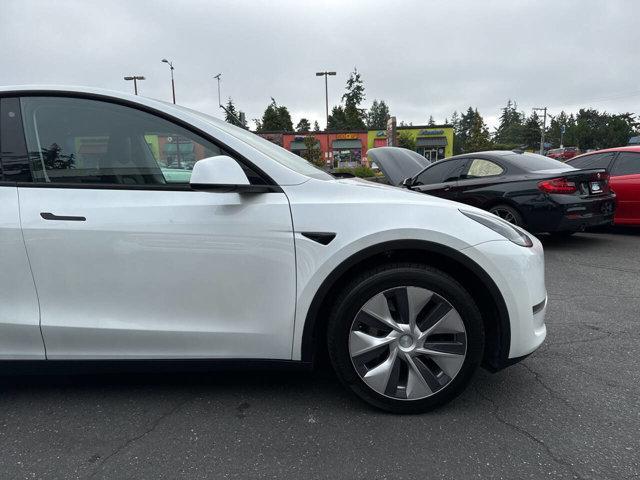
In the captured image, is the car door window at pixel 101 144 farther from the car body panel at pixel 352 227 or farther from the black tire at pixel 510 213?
the black tire at pixel 510 213

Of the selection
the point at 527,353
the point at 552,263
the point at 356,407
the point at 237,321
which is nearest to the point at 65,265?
the point at 237,321

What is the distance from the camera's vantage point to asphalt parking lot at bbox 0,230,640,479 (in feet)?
6.37

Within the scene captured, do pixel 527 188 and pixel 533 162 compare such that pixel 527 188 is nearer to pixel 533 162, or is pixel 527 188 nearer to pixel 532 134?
pixel 533 162

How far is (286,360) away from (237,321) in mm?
312

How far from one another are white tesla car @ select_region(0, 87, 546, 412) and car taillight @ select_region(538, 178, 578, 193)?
4075mm

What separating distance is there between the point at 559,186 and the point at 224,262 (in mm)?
5184

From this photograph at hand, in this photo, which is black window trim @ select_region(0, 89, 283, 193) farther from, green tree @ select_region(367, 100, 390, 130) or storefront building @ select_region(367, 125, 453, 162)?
green tree @ select_region(367, 100, 390, 130)

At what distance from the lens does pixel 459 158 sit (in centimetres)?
709

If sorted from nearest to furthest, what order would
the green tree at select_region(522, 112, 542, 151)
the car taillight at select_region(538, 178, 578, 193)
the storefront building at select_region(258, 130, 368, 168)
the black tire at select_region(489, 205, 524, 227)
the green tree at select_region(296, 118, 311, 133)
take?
the car taillight at select_region(538, 178, 578, 193)
the black tire at select_region(489, 205, 524, 227)
the storefront building at select_region(258, 130, 368, 168)
the green tree at select_region(296, 118, 311, 133)
the green tree at select_region(522, 112, 542, 151)

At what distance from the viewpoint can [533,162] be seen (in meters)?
6.40

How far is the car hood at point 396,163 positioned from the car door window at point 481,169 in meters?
0.83

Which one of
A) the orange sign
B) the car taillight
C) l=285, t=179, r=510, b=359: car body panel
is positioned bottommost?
the car taillight

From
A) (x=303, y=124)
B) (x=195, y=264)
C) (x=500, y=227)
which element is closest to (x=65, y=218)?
(x=195, y=264)

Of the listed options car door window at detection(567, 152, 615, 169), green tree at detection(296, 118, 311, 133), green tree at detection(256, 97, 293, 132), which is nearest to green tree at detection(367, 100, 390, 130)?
green tree at detection(296, 118, 311, 133)
